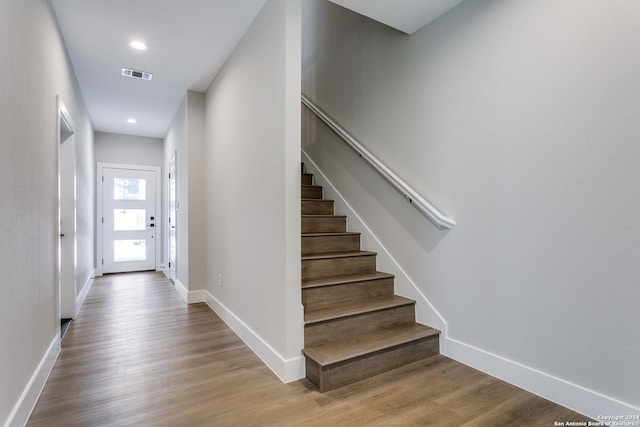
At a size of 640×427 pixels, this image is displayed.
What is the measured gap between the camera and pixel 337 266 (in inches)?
109

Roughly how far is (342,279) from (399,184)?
0.89 metres

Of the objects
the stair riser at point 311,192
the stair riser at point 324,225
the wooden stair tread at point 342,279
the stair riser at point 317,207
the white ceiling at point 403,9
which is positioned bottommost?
the wooden stair tread at point 342,279

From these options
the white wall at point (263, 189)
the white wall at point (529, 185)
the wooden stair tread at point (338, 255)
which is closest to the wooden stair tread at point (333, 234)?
the wooden stair tread at point (338, 255)

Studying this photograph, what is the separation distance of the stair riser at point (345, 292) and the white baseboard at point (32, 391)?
158cm

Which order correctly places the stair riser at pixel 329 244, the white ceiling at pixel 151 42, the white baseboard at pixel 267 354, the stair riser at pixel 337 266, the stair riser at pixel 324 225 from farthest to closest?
the stair riser at pixel 324 225 < the stair riser at pixel 329 244 < the stair riser at pixel 337 266 < the white ceiling at pixel 151 42 < the white baseboard at pixel 267 354

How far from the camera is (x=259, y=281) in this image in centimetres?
248

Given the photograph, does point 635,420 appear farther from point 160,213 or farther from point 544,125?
point 160,213

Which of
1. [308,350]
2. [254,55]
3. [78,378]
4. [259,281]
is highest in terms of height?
[254,55]

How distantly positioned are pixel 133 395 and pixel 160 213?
16.7ft

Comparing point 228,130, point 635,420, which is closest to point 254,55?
point 228,130

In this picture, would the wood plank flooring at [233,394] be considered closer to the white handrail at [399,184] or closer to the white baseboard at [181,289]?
the white handrail at [399,184]

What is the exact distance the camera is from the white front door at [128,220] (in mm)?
5941

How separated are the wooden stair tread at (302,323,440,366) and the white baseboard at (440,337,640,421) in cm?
24

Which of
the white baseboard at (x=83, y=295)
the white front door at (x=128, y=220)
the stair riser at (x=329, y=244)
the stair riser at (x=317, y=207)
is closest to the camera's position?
the stair riser at (x=329, y=244)
